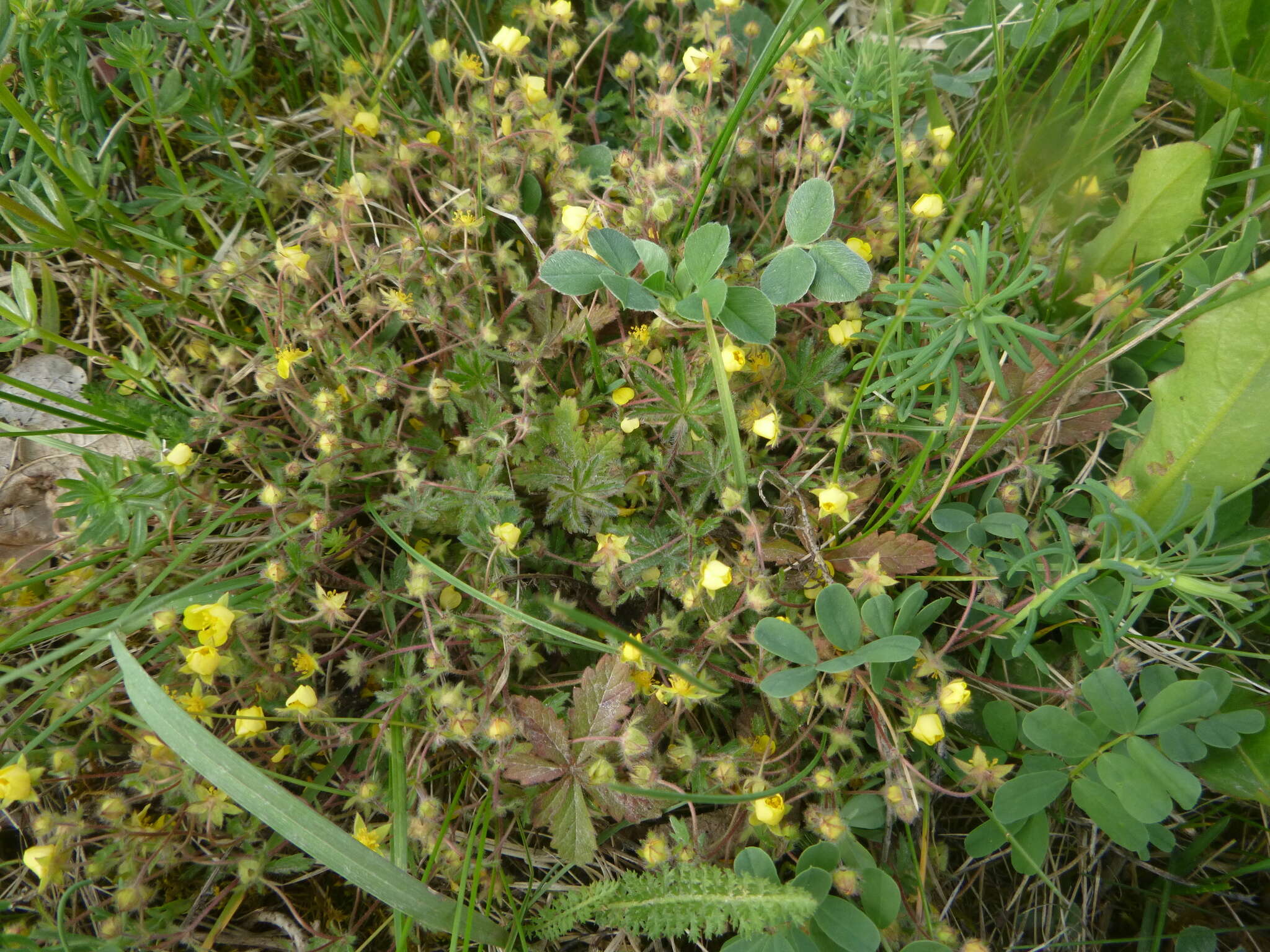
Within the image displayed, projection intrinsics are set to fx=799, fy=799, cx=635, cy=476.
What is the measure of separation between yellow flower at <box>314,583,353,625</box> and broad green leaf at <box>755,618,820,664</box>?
874 millimetres

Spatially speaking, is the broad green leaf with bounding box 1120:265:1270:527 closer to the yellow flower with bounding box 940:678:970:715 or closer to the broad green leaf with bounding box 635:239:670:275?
the yellow flower with bounding box 940:678:970:715

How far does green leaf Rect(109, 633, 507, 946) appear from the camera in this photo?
4.67 ft

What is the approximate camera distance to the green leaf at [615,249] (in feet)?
5.26

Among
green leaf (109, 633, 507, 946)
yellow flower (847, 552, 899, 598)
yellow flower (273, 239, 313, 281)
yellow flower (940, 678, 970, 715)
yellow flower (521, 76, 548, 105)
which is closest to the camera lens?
green leaf (109, 633, 507, 946)

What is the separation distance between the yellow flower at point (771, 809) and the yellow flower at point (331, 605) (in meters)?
0.94

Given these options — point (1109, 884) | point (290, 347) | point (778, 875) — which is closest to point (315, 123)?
point (290, 347)

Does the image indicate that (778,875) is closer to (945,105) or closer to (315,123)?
(945,105)

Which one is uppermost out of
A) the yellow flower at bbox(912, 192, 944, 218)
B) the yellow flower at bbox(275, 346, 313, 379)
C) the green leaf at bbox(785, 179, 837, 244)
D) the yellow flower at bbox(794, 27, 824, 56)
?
the yellow flower at bbox(794, 27, 824, 56)

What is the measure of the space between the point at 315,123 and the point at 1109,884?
2.81m

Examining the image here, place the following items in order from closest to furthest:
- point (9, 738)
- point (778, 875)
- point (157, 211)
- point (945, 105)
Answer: point (778, 875)
point (9, 738)
point (157, 211)
point (945, 105)

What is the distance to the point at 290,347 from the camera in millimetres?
1847

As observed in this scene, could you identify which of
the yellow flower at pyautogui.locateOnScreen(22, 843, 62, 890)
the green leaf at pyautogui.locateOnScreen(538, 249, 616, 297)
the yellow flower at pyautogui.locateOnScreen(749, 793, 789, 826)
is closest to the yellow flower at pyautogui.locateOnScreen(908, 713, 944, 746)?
the yellow flower at pyautogui.locateOnScreen(749, 793, 789, 826)

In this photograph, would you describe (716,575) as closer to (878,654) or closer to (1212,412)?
(878,654)

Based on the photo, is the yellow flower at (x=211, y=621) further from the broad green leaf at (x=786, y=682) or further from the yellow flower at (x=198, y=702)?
the broad green leaf at (x=786, y=682)
